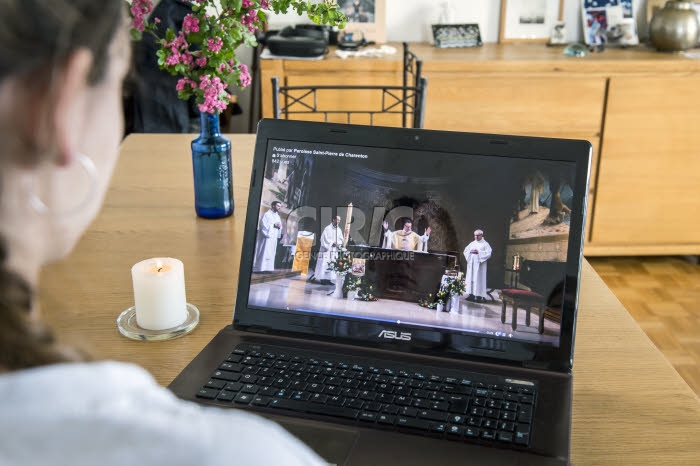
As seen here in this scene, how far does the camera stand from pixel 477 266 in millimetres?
922

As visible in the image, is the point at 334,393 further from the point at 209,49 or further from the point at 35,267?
the point at 209,49

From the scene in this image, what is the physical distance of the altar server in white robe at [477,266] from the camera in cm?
92

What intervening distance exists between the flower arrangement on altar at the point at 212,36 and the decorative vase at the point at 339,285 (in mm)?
441

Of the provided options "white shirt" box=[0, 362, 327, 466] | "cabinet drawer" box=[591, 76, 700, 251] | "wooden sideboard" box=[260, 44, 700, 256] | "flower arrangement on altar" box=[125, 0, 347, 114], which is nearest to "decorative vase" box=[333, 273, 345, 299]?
"flower arrangement on altar" box=[125, 0, 347, 114]

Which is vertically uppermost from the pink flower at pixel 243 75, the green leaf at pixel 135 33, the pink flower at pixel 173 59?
the green leaf at pixel 135 33

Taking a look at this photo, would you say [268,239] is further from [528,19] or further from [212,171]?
[528,19]

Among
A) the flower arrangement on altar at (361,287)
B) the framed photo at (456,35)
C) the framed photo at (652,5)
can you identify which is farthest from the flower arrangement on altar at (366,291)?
the framed photo at (652,5)

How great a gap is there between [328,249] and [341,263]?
0.09 feet

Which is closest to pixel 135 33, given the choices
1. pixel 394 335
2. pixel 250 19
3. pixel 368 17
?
pixel 250 19

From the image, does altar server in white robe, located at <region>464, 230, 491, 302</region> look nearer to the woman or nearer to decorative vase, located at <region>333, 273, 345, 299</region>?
decorative vase, located at <region>333, 273, 345, 299</region>

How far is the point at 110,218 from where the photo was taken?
1406mm

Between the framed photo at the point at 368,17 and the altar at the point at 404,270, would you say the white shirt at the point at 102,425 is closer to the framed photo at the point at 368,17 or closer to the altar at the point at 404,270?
the altar at the point at 404,270

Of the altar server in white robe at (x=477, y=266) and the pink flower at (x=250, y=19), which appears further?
the pink flower at (x=250, y=19)

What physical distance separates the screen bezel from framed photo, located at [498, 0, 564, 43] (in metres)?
2.51
